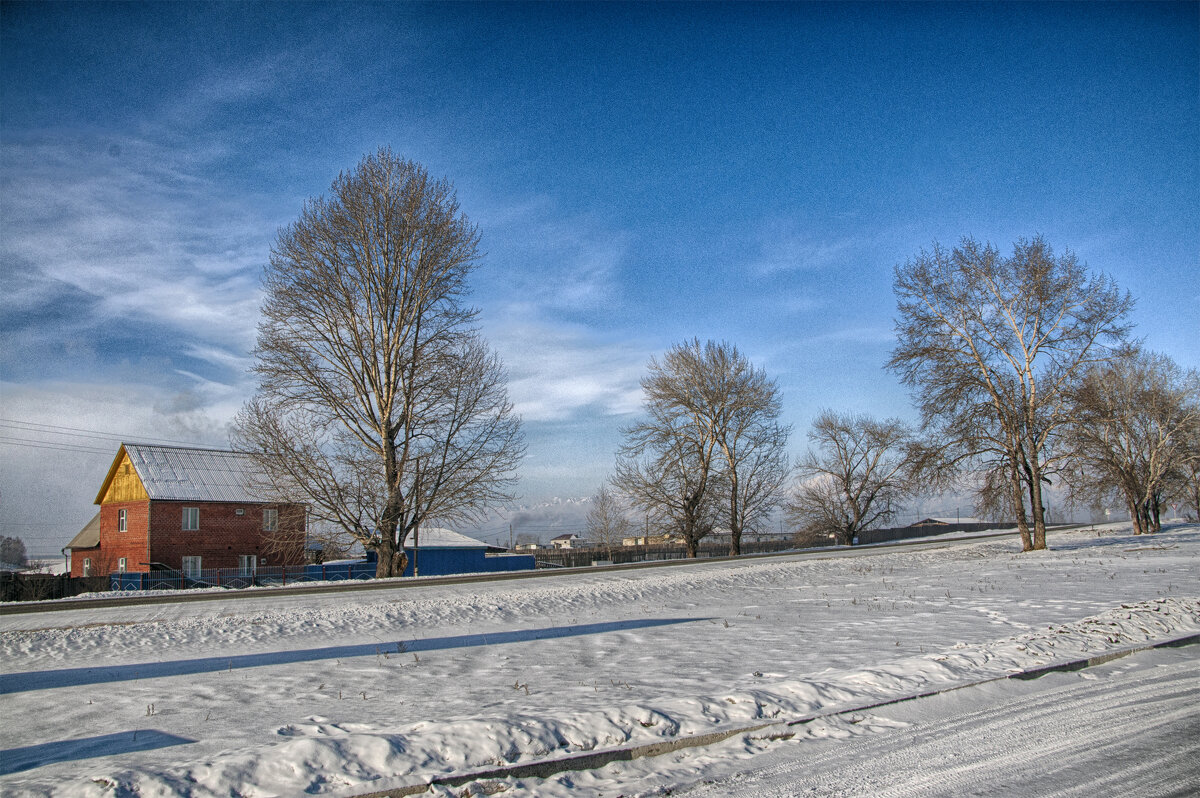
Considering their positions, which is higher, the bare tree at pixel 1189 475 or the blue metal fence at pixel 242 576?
the bare tree at pixel 1189 475

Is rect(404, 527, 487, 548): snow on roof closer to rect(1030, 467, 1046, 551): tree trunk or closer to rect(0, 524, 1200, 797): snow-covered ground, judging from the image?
rect(1030, 467, 1046, 551): tree trunk

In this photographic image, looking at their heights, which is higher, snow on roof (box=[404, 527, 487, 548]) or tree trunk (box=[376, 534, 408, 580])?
tree trunk (box=[376, 534, 408, 580])

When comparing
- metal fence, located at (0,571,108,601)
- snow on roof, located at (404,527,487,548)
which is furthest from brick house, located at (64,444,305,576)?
snow on roof, located at (404,527,487,548)

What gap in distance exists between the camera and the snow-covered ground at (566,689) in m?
5.37

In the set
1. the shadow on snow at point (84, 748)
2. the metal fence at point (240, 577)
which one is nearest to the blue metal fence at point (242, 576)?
the metal fence at point (240, 577)

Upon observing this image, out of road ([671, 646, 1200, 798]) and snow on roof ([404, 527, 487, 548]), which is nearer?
road ([671, 646, 1200, 798])

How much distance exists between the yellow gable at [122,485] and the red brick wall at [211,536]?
6.16 feet

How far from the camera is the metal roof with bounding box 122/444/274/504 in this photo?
42562 millimetres

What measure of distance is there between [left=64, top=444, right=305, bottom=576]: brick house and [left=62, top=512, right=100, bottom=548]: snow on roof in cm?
250

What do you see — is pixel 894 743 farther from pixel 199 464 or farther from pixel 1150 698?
pixel 199 464

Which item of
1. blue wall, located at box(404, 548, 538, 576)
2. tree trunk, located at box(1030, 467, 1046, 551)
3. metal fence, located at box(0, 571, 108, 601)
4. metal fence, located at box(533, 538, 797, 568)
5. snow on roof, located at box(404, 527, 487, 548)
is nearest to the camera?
metal fence, located at box(0, 571, 108, 601)

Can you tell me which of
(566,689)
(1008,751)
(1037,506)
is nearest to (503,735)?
(566,689)

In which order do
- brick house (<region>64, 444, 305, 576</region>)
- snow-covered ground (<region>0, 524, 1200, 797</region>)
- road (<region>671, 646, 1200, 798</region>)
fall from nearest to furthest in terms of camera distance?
road (<region>671, 646, 1200, 798</region>)
snow-covered ground (<region>0, 524, 1200, 797</region>)
brick house (<region>64, 444, 305, 576</region>)

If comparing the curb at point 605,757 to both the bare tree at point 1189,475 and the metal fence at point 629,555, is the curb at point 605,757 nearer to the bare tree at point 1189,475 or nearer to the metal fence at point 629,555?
the metal fence at point 629,555
